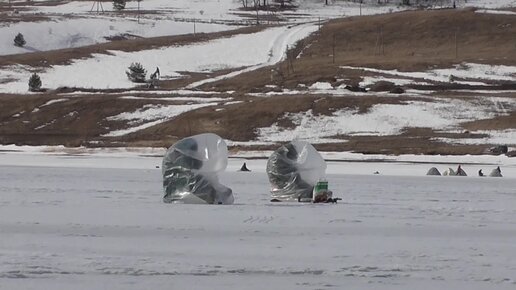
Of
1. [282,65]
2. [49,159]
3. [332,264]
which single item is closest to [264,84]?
[282,65]

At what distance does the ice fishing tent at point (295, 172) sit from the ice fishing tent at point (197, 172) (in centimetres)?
220

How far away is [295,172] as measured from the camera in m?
26.0

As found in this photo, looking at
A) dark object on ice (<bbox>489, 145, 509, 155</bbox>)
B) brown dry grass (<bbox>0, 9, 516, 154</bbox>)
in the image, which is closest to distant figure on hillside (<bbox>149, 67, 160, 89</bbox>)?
brown dry grass (<bbox>0, 9, 516, 154</bbox>)

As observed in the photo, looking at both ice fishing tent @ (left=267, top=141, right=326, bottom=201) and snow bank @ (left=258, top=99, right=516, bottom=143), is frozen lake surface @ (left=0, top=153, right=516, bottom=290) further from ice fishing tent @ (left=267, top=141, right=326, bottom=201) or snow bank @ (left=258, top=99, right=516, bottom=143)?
snow bank @ (left=258, top=99, right=516, bottom=143)

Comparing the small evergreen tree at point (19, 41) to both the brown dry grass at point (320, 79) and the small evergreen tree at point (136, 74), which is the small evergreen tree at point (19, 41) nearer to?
the brown dry grass at point (320, 79)

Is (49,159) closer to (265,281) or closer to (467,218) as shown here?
(467,218)

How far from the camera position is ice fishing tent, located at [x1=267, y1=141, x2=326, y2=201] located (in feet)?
84.6

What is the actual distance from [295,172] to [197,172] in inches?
123

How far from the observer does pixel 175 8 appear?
159 m

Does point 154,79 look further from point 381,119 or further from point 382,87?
point 381,119

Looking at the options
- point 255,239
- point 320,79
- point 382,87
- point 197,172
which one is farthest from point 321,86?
point 255,239

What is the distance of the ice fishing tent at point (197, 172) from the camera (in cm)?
2394

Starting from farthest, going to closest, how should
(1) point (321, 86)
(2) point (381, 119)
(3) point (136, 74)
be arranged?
(3) point (136, 74)
(1) point (321, 86)
(2) point (381, 119)

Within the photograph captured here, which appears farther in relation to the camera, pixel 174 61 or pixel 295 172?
pixel 174 61
